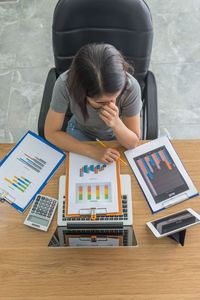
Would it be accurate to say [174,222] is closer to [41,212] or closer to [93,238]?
[93,238]

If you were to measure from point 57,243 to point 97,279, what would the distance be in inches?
7.1

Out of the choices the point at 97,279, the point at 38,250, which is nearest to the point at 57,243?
the point at 38,250

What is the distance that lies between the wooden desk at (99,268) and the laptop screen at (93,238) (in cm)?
2

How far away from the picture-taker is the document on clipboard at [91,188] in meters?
1.08

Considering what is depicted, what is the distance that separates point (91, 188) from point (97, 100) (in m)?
0.33

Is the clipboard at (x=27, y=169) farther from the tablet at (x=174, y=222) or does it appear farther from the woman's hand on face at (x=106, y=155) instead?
the tablet at (x=174, y=222)

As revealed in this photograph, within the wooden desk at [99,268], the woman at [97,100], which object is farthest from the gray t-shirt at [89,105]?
the wooden desk at [99,268]

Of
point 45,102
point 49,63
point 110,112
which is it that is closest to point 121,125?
point 110,112

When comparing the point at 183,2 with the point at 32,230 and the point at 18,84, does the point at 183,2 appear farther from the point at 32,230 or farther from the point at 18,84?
the point at 32,230

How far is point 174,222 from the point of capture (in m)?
1.04

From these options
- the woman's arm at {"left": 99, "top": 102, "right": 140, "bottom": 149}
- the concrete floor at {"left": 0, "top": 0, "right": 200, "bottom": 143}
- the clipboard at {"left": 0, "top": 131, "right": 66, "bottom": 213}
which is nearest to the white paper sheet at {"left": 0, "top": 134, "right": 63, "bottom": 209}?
the clipboard at {"left": 0, "top": 131, "right": 66, "bottom": 213}

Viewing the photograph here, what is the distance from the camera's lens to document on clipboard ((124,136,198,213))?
113cm

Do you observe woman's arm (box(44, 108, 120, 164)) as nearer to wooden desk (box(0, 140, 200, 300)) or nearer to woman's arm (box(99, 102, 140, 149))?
woman's arm (box(99, 102, 140, 149))

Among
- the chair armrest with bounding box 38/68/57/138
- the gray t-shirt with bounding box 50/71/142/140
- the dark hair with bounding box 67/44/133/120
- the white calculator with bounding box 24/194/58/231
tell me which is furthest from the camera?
the chair armrest with bounding box 38/68/57/138
